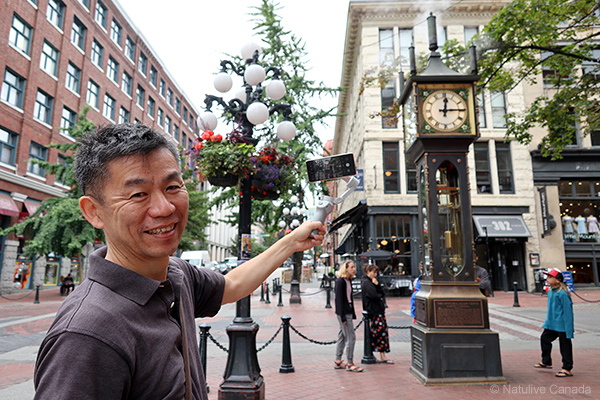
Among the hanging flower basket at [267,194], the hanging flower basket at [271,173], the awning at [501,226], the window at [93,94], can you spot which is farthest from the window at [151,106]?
the hanging flower basket at [271,173]

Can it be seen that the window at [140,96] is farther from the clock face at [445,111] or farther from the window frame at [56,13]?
the clock face at [445,111]

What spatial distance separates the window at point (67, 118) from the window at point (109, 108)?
3896mm

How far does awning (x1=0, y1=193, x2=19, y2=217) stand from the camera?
2077 centimetres

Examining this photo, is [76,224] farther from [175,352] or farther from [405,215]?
[175,352]

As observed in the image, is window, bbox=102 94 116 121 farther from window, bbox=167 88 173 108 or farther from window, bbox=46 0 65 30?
window, bbox=167 88 173 108

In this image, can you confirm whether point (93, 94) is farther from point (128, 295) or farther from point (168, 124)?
point (128, 295)

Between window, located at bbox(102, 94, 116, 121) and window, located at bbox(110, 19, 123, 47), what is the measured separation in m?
5.41

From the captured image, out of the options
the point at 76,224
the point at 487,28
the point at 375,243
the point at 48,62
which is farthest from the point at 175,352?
the point at 48,62

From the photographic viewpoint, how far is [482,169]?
25062mm

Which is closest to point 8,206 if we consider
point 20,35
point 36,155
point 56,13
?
point 36,155

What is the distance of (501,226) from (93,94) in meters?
30.5

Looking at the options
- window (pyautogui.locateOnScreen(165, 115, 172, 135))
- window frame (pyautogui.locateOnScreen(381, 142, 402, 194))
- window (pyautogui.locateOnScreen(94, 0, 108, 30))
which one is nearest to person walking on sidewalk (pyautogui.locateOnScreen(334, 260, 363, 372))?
window frame (pyautogui.locateOnScreen(381, 142, 402, 194))

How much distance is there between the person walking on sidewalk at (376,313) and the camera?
8125 mm

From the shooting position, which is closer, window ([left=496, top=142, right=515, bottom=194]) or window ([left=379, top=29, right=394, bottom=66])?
window ([left=496, top=142, right=515, bottom=194])
